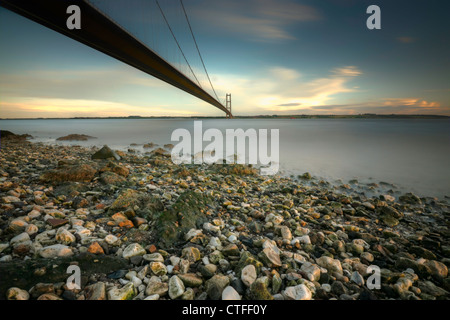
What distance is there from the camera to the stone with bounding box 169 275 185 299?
140 centimetres

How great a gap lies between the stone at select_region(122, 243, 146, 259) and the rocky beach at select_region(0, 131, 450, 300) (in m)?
0.01

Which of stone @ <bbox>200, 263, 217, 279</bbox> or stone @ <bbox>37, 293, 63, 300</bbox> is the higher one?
stone @ <bbox>37, 293, 63, 300</bbox>

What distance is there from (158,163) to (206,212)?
3.93 meters

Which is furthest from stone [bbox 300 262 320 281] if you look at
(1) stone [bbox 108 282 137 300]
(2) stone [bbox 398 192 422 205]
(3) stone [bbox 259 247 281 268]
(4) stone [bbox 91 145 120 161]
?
(4) stone [bbox 91 145 120 161]

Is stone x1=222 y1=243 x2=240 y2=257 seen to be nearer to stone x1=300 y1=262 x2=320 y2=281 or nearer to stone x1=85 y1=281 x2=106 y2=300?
stone x1=300 y1=262 x2=320 y2=281

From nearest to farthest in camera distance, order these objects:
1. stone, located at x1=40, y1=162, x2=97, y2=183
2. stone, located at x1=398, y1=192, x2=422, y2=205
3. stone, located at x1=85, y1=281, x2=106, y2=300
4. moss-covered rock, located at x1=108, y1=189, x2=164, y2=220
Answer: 1. stone, located at x1=85, y1=281, x2=106, y2=300
2. moss-covered rock, located at x1=108, y1=189, x2=164, y2=220
3. stone, located at x1=40, y1=162, x2=97, y2=183
4. stone, located at x1=398, y1=192, x2=422, y2=205

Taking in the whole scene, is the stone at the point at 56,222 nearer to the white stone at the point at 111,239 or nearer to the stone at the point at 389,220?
the white stone at the point at 111,239

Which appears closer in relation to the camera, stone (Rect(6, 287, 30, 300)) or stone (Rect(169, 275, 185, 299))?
stone (Rect(6, 287, 30, 300))

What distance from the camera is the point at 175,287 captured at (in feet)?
4.68

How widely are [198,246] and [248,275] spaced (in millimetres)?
631

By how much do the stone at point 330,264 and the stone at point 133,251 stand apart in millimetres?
1786

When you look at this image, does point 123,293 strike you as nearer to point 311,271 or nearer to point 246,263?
point 246,263
